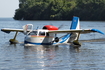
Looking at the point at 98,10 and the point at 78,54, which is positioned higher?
the point at 78,54

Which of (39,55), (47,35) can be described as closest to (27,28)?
(47,35)

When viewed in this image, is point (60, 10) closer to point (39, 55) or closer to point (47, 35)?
point (47, 35)

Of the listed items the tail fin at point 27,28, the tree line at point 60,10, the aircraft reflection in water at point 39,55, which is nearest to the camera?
the aircraft reflection in water at point 39,55

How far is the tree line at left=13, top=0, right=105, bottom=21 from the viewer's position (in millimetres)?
126581

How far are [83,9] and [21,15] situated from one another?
142ft

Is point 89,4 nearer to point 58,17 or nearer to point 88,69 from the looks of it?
point 58,17

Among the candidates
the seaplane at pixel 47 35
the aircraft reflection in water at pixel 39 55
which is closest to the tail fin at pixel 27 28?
the seaplane at pixel 47 35

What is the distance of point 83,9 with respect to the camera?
131 metres

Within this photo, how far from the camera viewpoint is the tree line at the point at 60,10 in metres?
127

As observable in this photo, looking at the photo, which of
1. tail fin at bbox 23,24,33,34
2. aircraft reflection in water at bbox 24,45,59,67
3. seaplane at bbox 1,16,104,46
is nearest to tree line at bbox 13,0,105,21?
seaplane at bbox 1,16,104,46

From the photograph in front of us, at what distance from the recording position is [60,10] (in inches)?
5610

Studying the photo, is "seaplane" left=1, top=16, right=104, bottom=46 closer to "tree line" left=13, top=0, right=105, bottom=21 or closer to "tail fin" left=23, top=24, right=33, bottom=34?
"tail fin" left=23, top=24, right=33, bottom=34

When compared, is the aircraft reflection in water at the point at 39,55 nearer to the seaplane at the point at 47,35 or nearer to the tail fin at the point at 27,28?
the seaplane at the point at 47,35

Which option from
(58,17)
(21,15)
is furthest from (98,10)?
(21,15)
